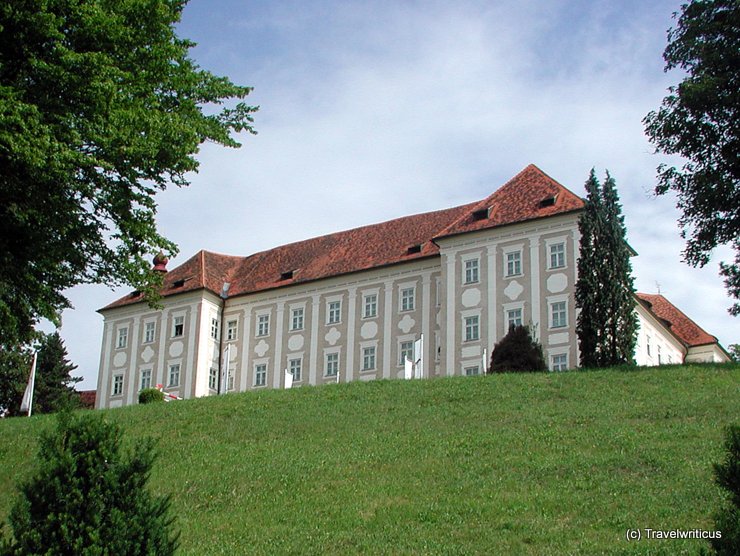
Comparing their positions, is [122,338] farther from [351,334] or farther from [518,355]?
[518,355]

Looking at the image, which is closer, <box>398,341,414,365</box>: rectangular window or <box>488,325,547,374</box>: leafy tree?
<box>488,325,547,374</box>: leafy tree

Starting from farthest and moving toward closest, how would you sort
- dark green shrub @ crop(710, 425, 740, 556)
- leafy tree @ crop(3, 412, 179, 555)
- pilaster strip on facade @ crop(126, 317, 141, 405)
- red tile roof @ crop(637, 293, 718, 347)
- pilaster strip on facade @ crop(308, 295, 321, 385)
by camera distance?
1. red tile roof @ crop(637, 293, 718, 347)
2. pilaster strip on facade @ crop(126, 317, 141, 405)
3. pilaster strip on facade @ crop(308, 295, 321, 385)
4. leafy tree @ crop(3, 412, 179, 555)
5. dark green shrub @ crop(710, 425, 740, 556)

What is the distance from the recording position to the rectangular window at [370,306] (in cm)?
4844

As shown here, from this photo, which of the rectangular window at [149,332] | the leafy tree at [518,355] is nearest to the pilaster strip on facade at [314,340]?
the rectangular window at [149,332]

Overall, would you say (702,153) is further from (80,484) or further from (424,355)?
(80,484)

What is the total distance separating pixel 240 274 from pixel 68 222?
121 feet

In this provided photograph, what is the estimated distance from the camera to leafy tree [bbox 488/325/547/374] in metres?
32.7

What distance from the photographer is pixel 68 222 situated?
19969 mm

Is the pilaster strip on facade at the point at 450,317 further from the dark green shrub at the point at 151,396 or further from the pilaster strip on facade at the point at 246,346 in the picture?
the pilaster strip on facade at the point at 246,346

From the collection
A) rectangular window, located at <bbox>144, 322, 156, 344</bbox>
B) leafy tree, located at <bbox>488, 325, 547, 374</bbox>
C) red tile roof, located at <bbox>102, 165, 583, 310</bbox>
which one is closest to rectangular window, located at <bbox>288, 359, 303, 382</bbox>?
red tile roof, located at <bbox>102, 165, 583, 310</bbox>

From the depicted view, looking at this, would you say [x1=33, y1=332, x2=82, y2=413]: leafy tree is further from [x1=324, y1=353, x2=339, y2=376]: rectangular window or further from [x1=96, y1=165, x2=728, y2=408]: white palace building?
[x1=324, y1=353, x2=339, y2=376]: rectangular window

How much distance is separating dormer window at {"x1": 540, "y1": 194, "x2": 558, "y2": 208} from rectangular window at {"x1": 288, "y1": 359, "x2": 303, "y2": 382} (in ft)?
50.6

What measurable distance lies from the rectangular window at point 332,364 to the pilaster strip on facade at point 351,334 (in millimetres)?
734

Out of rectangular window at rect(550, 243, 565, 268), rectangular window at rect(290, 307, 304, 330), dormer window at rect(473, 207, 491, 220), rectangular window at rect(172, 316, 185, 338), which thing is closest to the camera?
rectangular window at rect(550, 243, 565, 268)
